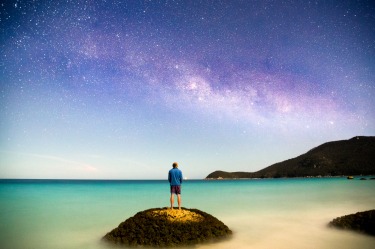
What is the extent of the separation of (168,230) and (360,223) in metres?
8.70

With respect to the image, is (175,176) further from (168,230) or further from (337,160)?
(337,160)

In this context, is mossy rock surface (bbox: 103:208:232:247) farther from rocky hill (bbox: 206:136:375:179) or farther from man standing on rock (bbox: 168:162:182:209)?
rocky hill (bbox: 206:136:375:179)

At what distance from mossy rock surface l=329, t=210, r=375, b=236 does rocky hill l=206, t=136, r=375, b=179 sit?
395ft

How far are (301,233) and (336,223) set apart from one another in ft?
6.89

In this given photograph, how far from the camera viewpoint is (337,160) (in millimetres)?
130125

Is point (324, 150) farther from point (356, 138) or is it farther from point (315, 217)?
point (315, 217)

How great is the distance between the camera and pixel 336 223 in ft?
44.8

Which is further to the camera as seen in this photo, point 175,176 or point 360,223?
point 360,223

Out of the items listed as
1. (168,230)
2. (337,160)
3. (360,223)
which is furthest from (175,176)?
(337,160)

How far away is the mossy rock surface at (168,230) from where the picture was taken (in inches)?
400

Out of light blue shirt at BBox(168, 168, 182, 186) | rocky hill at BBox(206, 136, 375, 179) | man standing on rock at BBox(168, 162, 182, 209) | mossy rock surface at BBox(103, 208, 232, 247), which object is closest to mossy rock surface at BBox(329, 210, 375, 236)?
mossy rock surface at BBox(103, 208, 232, 247)

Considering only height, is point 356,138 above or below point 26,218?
above

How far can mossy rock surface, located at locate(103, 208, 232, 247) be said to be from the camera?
33.3 feet

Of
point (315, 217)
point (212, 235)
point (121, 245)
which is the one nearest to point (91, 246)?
point (121, 245)
